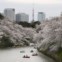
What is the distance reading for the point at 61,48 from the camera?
22.1m

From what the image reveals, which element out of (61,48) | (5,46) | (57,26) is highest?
(57,26)

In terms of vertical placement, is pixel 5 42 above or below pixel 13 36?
below

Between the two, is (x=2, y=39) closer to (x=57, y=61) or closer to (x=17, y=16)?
(x=57, y=61)

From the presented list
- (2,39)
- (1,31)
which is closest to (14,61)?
(2,39)

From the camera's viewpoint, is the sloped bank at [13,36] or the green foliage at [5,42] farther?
the sloped bank at [13,36]

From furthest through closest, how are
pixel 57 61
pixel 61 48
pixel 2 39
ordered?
pixel 2 39
pixel 61 48
pixel 57 61

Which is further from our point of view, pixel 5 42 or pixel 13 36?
pixel 13 36

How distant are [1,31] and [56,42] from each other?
15109mm

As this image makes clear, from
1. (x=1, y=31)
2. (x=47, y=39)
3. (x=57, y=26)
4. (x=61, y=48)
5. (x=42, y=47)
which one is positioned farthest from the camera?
(x=1, y=31)

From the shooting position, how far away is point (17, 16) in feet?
264

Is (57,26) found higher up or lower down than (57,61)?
higher up

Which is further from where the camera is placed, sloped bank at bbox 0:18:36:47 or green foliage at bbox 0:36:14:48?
sloped bank at bbox 0:18:36:47

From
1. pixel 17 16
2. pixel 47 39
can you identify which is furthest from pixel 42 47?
pixel 17 16

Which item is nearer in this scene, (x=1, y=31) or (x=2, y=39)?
(x=2, y=39)
